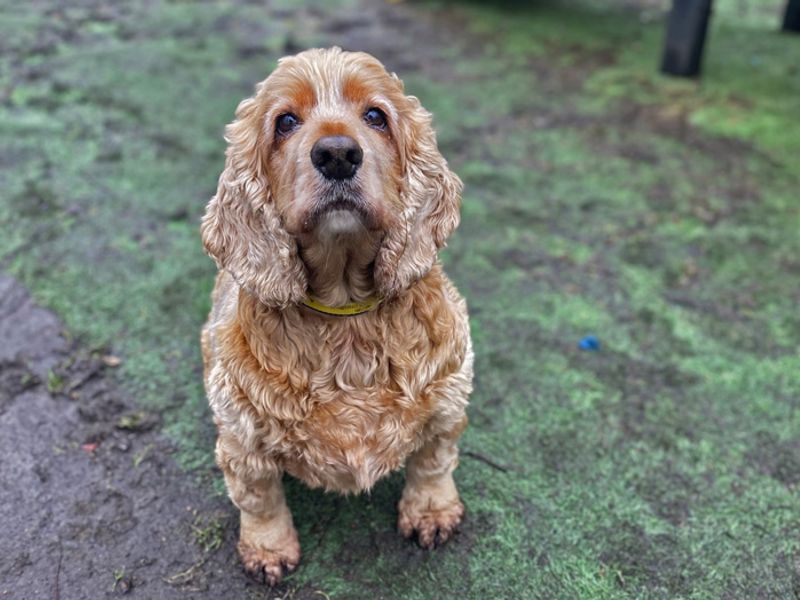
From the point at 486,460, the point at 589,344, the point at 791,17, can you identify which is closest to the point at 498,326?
the point at 589,344

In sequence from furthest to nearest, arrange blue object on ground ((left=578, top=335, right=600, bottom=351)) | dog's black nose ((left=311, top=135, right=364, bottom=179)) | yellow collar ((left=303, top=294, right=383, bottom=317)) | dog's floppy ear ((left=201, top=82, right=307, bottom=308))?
blue object on ground ((left=578, top=335, right=600, bottom=351)) → yellow collar ((left=303, top=294, right=383, bottom=317)) → dog's floppy ear ((left=201, top=82, right=307, bottom=308)) → dog's black nose ((left=311, top=135, right=364, bottom=179))

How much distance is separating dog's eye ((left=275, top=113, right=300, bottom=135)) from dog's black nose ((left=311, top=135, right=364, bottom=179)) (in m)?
0.24

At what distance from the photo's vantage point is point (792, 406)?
3.70m

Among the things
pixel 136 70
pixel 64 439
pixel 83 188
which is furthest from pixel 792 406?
pixel 136 70

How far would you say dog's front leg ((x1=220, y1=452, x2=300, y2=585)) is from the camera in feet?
9.09

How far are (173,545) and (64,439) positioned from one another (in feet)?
2.83

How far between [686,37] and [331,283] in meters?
5.93

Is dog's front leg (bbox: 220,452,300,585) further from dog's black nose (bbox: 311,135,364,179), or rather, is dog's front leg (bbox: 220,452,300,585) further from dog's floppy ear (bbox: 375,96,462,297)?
dog's black nose (bbox: 311,135,364,179)

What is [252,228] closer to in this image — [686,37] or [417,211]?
[417,211]

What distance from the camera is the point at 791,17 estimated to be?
835 cm

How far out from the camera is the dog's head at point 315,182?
2260mm

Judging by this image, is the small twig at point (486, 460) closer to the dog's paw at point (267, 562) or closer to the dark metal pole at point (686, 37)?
the dog's paw at point (267, 562)

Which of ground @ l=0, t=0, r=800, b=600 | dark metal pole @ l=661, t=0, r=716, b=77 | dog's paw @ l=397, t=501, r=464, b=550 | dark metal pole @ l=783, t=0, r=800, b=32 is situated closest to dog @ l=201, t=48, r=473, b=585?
dog's paw @ l=397, t=501, r=464, b=550

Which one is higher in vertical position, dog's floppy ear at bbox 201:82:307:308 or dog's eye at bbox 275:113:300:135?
dog's eye at bbox 275:113:300:135
